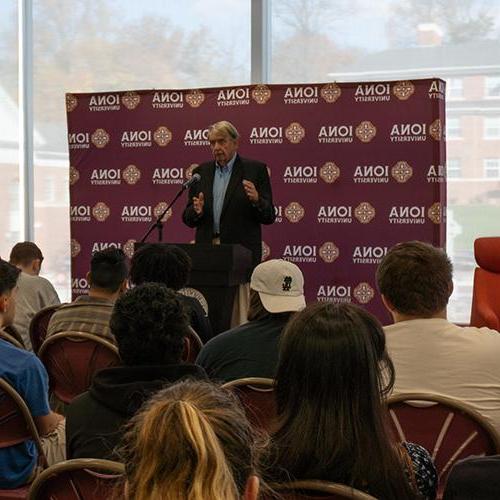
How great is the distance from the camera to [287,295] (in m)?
2.82

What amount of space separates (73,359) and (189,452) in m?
2.19

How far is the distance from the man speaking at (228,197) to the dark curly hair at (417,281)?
9.56 ft

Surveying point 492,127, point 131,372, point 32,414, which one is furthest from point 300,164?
point 131,372

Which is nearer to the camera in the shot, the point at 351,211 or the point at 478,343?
the point at 478,343

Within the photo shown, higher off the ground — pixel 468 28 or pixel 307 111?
pixel 468 28

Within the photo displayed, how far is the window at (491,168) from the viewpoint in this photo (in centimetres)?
660

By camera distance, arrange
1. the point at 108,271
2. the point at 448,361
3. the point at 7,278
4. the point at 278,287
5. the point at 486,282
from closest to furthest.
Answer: the point at 448,361, the point at 278,287, the point at 7,278, the point at 108,271, the point at 486,282

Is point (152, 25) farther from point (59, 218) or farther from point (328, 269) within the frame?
point (328, 269)

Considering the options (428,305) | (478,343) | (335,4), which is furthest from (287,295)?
(335,4)

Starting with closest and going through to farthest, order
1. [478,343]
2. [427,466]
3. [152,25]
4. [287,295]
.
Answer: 1. [427,466]
2. [478,343]
3. [287,295]
4. [152,25]

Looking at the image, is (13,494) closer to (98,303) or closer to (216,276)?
(98,303)

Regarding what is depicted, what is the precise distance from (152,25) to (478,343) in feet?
20.3

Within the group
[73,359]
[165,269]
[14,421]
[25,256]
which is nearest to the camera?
[14,421]

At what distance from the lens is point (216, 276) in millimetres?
4789
